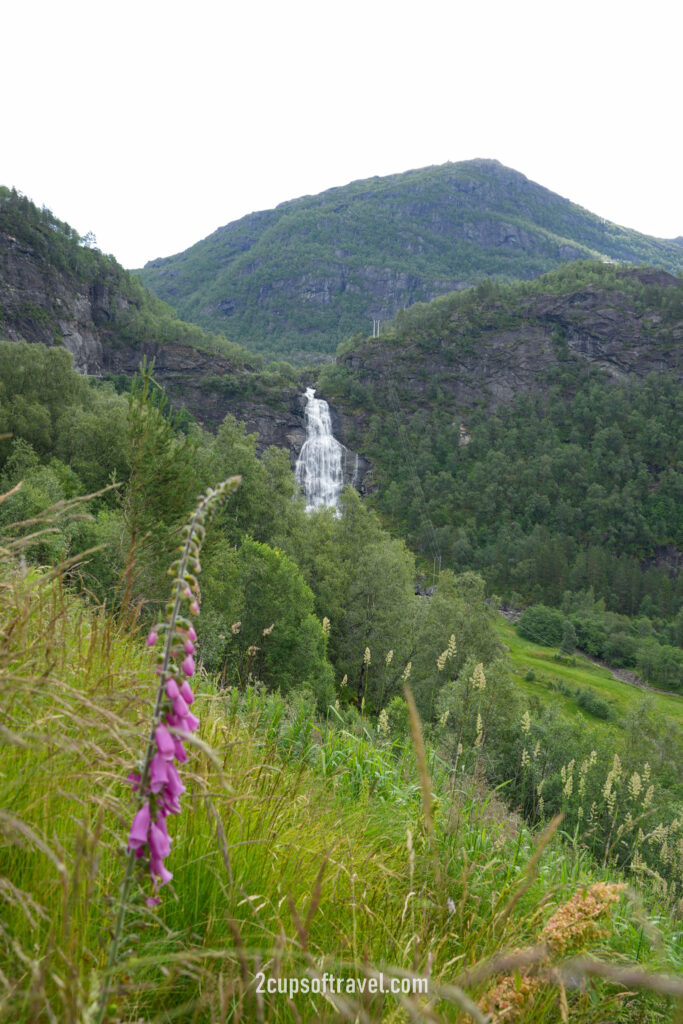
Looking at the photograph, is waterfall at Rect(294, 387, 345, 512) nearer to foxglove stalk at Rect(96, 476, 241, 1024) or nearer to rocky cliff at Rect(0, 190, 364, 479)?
rocky cliff at Rect(0, 190, 364, 479)

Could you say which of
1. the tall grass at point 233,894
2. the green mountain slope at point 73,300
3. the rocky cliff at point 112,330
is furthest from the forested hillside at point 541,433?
the tall grass at point 233,894

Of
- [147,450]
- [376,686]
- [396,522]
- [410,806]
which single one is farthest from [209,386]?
[410,806]

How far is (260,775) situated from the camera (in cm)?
311

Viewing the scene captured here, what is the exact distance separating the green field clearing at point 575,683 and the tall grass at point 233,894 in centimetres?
6394

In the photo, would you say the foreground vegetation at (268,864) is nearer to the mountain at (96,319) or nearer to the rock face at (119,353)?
the rock face at (119,353)

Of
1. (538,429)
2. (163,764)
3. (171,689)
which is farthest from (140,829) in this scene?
(538,429)

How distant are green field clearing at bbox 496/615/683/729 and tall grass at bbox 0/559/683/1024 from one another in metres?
63.9

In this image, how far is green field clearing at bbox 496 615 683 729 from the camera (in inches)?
2581

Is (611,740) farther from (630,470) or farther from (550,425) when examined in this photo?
(550,425)

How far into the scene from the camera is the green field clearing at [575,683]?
65562 millimetres

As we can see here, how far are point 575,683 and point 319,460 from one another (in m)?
64.1

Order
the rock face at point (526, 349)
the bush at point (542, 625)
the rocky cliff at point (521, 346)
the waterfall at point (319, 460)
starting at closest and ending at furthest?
1. the bush at point (542, 625)
2. the waterfall at point (319, 460)
3. the rocky cliff at point (521, 346)
4. the rock face at point (526, 349)

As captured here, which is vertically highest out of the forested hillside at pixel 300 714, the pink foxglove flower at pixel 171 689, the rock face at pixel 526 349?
the rock face at pixel 526 349

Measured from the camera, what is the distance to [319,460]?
369ft
